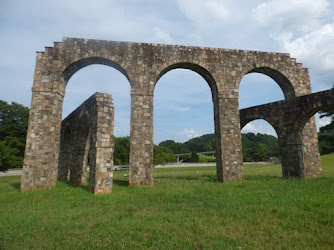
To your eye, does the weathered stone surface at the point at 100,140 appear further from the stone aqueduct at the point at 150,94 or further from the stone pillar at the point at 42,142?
the stone aqueduct at the point at 150,94

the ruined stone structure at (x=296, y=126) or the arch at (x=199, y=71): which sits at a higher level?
the arch at (x=199, y=71)

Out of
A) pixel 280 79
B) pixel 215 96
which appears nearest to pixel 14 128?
pixel 215 96

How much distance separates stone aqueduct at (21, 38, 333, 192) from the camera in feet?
39.0

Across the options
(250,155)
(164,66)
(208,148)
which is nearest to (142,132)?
(164,66)

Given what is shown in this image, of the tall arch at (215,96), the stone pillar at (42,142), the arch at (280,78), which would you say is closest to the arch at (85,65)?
the stone pillar at (42,142)

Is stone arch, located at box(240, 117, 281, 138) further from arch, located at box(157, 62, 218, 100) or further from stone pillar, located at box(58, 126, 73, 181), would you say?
stone pillar, located at box(58, 126, 73, 181)

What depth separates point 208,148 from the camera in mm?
90562

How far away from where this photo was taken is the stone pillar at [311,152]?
47.5 ft

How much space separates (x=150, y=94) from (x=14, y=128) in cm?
2869

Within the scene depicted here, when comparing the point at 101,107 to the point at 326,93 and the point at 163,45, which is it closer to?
the point at 163,45

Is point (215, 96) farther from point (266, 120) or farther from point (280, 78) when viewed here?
point (280, 78)

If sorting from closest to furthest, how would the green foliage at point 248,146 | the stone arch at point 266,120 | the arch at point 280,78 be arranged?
the stone arch at point 266,120 → the arch at point 280,78 → the green foliage at point 248,146

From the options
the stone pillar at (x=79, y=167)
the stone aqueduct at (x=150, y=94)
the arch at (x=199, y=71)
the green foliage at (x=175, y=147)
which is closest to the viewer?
the stone aqueduct at (x=150, y=94)

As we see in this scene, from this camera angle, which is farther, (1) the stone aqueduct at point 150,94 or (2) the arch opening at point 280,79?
(2) the arch opening at point 280,79
